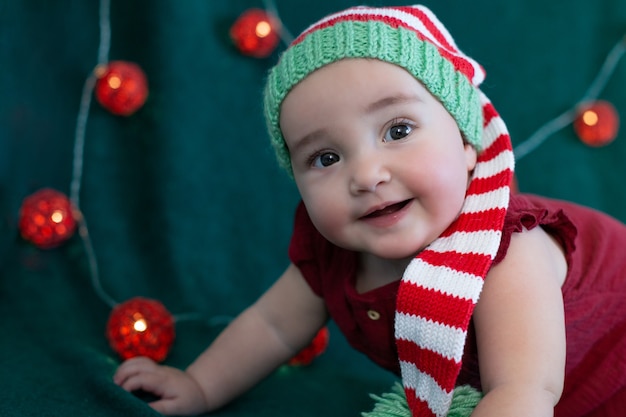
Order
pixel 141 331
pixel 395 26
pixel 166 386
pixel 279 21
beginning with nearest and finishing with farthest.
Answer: pixel 395 26, pixel 166 386, pixel 141 331, pixel 279 21

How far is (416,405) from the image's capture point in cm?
87

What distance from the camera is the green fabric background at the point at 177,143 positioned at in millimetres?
1368

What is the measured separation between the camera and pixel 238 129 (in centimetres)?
149

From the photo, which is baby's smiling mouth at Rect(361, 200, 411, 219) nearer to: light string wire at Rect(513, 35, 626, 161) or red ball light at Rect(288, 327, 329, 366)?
red ball light at Rect(288, 327, 329, 366)

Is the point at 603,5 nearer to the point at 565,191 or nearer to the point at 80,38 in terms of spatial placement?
the point at 565,191

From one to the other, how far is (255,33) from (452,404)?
33.6 inches

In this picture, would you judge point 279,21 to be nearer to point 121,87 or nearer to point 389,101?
point 121,87

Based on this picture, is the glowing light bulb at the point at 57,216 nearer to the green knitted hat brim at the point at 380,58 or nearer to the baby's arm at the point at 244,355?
the baby's arm at the point at 244,355

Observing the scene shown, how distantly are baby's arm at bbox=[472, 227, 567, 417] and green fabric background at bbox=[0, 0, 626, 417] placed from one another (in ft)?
1.71

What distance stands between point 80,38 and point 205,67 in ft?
0.76

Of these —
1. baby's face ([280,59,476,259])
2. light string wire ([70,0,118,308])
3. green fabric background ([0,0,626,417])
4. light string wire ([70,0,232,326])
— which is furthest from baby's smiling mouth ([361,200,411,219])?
light string wire ([70,0,118,308])

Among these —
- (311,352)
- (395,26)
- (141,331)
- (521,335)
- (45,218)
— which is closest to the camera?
A: (521,335)

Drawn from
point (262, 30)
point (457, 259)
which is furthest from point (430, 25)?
point (262, 30)

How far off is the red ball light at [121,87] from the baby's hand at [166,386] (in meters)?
0.55
